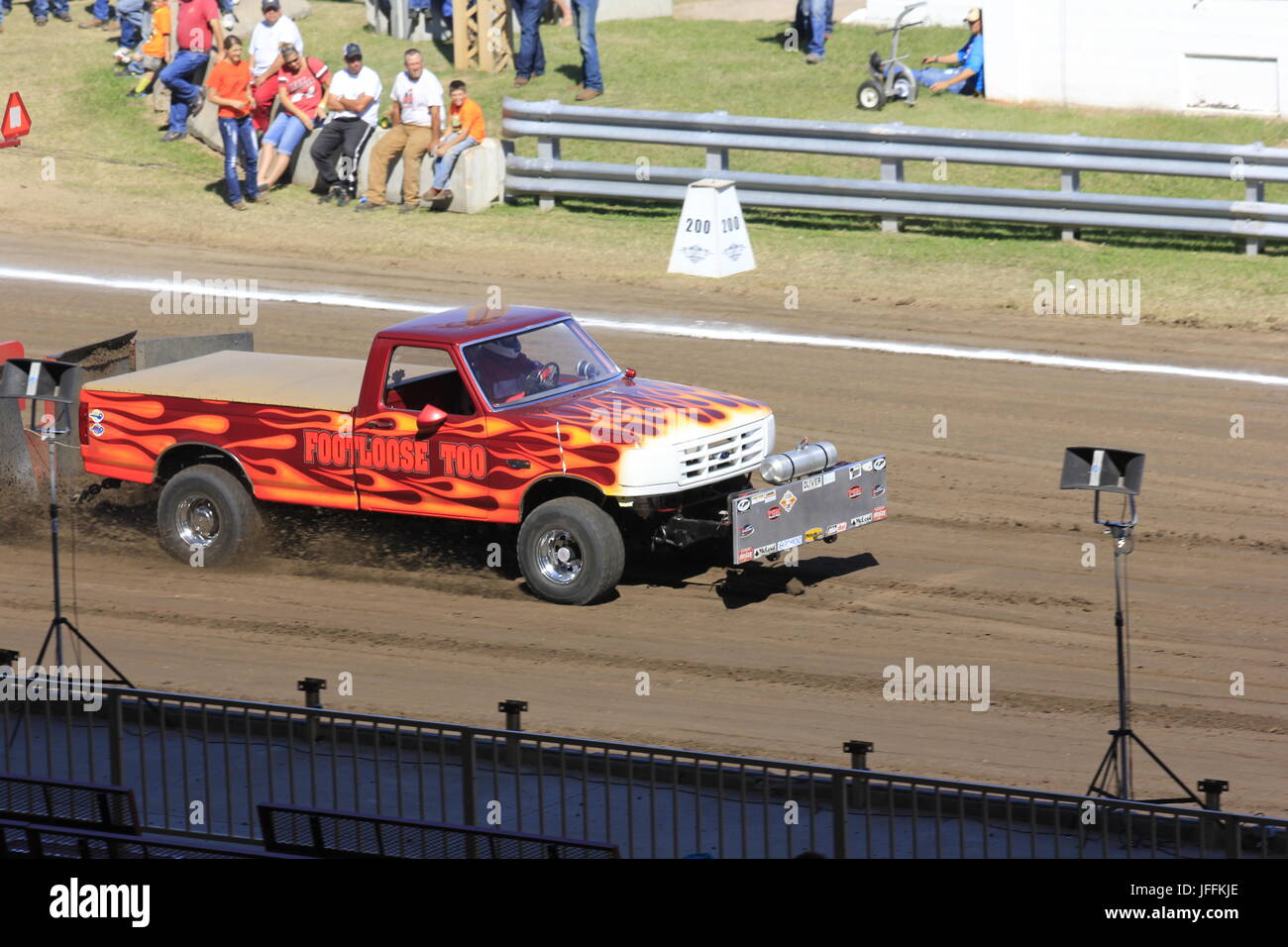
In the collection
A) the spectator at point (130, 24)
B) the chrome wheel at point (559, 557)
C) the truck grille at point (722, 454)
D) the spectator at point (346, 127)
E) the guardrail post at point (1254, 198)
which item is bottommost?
the chrome wheel at point (559, 557)

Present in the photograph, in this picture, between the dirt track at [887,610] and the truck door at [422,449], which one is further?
the truck door at [422,449]

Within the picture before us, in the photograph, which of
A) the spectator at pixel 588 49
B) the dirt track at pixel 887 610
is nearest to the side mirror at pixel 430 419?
the dirt track at pixel 887 610

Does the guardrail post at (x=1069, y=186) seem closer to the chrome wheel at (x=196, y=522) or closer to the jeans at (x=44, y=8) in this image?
the chrome wheel at (x=196, y=522)

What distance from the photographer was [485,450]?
12430 mm

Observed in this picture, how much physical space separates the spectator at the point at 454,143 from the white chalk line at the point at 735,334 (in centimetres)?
308

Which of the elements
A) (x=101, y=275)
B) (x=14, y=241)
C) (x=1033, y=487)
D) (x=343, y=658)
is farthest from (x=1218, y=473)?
(x=14, y=241)

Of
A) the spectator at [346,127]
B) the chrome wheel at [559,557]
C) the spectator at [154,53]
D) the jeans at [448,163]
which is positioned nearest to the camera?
the chrome wheel at [559,557]

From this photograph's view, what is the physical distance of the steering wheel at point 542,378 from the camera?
12789 mm

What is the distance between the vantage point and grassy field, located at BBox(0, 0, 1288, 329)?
65.3 ft

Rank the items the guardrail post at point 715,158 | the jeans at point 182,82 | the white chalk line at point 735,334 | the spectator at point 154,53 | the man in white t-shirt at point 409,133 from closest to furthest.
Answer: the white chalk line at point 735,334
the guardrail post at point 715,158
the man in white t-shirt at point 409,133
the jeans at point 182,82
the spectator at point 154,53
